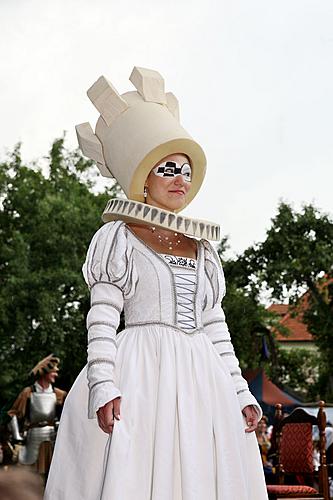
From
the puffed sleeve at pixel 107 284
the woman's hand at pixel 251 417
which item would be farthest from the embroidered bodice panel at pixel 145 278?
the woman's hand at pixel 251 417

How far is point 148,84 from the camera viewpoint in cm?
353

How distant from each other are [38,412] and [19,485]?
9.35 metres

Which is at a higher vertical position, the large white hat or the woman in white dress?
the large white hat

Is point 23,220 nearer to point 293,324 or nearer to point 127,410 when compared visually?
point 127,410

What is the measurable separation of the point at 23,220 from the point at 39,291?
277 cm

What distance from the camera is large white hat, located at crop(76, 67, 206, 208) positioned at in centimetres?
336

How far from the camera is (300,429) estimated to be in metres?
6.60

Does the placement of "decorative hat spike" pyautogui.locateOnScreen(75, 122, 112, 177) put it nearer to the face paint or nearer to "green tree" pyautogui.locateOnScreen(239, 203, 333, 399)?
the face paint

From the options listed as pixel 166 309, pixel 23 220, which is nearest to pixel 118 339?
pixel 166 309

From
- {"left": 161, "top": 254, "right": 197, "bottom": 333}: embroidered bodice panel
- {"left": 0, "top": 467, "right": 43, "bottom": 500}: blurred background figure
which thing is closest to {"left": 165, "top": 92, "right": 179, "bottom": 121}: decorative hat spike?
{"left": 161, "top": 254, "right": 197, "bottom": 333}: embroidered bodice panel

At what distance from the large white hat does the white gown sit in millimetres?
236

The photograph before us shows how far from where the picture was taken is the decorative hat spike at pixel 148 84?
3.52 meters

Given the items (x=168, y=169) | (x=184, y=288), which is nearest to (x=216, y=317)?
(x=184, y=288)

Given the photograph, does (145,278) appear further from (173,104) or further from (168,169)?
(173,104)
